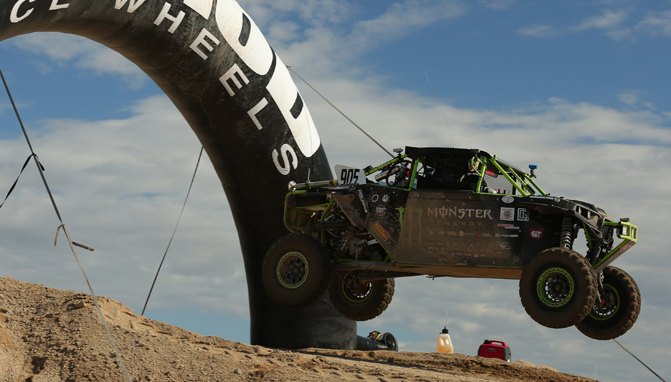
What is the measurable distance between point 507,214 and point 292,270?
370 cm

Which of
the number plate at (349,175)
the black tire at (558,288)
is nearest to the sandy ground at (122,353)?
the black tire at (558,288)

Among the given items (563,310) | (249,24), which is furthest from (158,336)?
(249,24)

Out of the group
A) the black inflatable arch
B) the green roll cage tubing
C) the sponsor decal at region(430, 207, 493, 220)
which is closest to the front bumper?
the green roll cage tubing

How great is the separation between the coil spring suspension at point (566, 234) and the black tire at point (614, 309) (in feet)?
5.03

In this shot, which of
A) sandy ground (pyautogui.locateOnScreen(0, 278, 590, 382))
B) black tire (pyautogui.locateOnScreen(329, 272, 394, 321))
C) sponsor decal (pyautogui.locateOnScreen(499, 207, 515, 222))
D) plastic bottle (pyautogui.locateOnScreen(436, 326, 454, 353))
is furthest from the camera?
plastic bottle (pyautogui.locateOnScreen(436, 326, 454, 353))

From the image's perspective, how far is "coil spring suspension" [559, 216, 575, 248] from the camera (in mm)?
14594

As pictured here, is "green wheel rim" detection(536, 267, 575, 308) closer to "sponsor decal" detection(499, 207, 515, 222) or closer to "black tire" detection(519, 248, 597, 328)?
"black tire" detection(519, 248, 597, 328)

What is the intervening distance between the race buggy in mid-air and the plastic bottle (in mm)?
2346

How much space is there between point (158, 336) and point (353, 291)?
4915mm

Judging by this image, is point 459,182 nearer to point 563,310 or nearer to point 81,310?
point 563,310

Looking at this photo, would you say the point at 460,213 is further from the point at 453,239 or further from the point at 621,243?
the point at 621,243

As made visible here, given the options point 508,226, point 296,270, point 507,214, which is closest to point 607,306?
point 508,226

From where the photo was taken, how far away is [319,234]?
1697 centimetres

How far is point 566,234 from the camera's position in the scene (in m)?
14.6
